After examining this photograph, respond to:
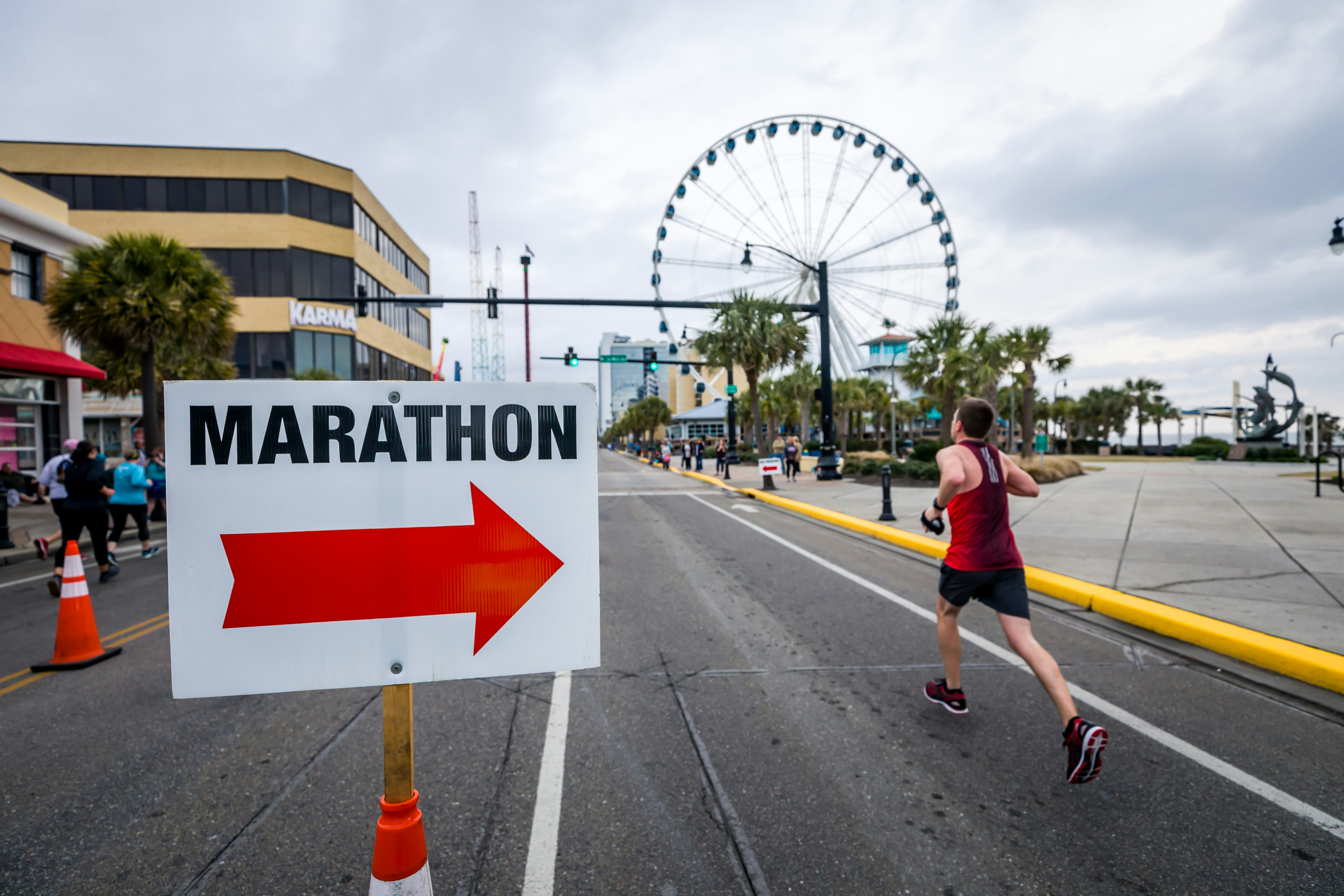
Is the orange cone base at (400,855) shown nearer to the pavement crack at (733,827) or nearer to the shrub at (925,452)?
the pavement crack at (733,827)

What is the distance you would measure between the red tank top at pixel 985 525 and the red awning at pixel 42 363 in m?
18.7

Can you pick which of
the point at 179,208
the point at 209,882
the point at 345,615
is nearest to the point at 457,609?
the point at 345,615

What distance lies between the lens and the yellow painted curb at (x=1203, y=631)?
14.5 feet

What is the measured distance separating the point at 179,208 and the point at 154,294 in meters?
24.7

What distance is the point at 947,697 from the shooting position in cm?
394

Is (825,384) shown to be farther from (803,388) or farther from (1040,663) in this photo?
(803,388)

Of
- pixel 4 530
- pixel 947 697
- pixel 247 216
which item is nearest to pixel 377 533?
pixel 947 697

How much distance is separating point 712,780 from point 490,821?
1048 mm

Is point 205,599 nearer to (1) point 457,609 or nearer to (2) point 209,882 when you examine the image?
(1) point 457,609

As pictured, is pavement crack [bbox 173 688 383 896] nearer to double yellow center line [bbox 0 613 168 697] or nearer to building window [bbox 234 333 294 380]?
double yellow center line [bbox 0 613 168 697]

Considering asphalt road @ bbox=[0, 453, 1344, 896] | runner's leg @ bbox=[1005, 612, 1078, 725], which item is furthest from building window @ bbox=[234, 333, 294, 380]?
runner's leg @ bbox=[1005, 612, 1078, 725]

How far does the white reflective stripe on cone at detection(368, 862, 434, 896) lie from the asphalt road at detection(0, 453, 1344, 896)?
1.08m

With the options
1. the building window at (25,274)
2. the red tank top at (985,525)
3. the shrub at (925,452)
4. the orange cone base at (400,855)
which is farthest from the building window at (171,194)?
the orange cone base at (400,855)

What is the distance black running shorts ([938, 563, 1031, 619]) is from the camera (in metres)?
3.61
